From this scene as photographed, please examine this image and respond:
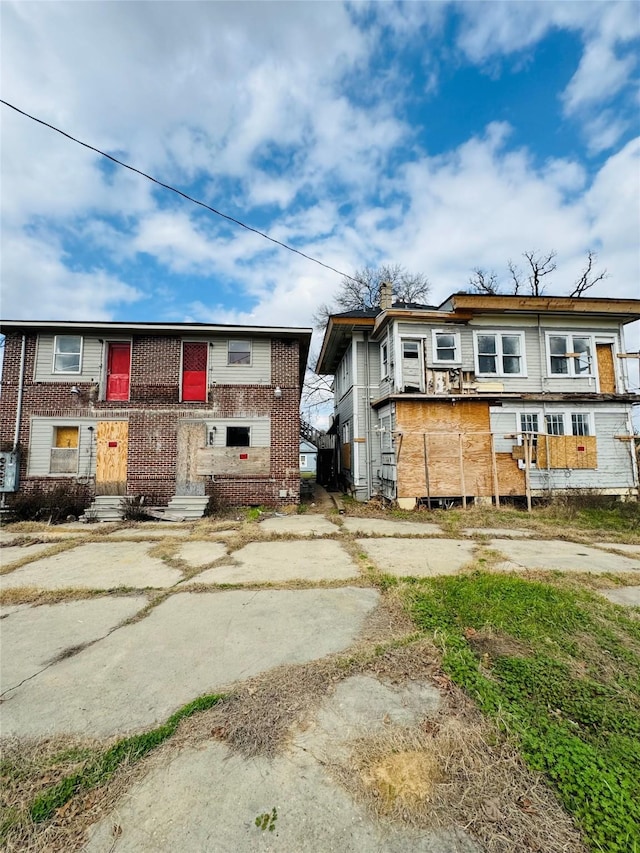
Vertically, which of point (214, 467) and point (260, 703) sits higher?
point (214, 467)

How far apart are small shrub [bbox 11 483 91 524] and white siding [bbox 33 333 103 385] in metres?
3.45

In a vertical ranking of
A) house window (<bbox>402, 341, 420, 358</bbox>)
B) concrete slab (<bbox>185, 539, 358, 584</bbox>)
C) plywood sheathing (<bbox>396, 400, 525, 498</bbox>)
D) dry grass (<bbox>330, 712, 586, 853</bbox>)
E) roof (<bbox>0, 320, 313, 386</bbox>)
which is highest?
roof (<bbox>0, 320, 313, 386</bbox>)

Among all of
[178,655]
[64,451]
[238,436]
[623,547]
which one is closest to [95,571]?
[178,655]

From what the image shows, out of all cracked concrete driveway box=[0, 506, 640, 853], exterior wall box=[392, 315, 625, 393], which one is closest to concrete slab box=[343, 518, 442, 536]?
cracked concrete driveway box=[0, 506, 640, 853]

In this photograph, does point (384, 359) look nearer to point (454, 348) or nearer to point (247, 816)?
point (454, 348)

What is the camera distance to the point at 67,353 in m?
12.6

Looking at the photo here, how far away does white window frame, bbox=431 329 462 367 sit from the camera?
13484 mm

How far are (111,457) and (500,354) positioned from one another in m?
13.7

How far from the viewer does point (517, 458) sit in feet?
41.0

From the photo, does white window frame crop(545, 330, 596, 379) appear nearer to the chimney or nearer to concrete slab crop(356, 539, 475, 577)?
the chimney

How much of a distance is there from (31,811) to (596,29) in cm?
1397

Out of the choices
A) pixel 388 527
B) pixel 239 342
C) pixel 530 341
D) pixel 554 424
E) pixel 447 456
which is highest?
pixel 530 341

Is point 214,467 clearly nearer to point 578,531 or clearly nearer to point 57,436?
point 57,436

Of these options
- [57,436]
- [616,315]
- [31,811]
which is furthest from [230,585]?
[616,315]
